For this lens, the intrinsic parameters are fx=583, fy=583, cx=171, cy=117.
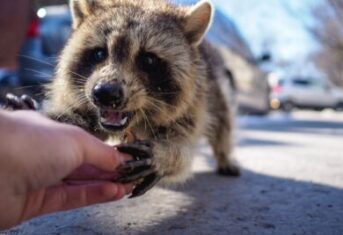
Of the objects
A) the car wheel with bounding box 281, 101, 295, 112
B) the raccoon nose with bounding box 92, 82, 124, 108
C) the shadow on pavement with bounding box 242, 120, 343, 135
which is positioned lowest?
the car wheel with bounding box 281, 101, 295, 112

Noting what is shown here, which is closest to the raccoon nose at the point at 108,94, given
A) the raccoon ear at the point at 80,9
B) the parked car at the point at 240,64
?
the raccoon ear at the point at 80,9

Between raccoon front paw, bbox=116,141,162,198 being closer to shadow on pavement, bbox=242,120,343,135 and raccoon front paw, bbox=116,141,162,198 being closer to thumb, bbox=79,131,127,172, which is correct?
thumb, bbox=79,131,127,172

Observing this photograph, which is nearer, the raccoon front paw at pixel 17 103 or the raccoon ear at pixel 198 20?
the raccoon front paw at pixel 17 103

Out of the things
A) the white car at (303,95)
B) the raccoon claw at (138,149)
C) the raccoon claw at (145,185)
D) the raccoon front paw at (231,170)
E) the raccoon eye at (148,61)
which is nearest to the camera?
the raccoon claw at (138,149)

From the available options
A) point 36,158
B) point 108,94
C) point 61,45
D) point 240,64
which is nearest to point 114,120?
point 108,94

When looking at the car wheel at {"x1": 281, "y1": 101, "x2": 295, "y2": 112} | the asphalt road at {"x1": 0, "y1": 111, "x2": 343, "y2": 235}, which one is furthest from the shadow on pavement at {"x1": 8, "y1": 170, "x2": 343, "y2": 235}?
the car wheel at {"x1": 281, "y1": 101, "x2": 295, "y2": 112}

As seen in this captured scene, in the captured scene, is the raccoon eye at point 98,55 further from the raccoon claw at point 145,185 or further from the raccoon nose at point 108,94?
the raccoon claw at point 145,185

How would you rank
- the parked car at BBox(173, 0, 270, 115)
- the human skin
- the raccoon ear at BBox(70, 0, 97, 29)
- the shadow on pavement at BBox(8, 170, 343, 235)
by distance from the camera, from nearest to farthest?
the human skin → the shadow on pavement at BBox(8, 170, 343, 235) → the raccoon ear at BBox(70, 0, 97, 29) → the parked car at BBox(173, 0, 270, 115)

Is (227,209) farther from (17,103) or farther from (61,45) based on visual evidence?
(61,45)
